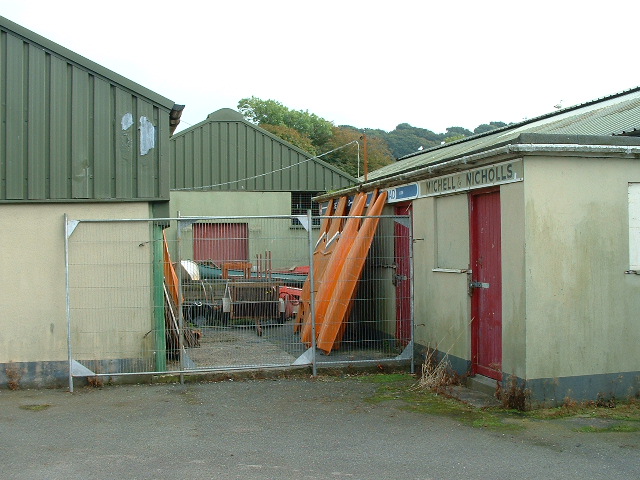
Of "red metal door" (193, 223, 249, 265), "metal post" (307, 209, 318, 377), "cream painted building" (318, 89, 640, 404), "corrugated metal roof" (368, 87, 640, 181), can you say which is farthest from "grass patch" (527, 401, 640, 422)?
"red metal door" (193, 223, 249, 265)

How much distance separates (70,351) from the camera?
9859 millimetres

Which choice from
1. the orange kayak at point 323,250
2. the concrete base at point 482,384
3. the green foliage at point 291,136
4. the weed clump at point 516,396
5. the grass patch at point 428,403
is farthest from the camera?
the green foliage at point 291,136

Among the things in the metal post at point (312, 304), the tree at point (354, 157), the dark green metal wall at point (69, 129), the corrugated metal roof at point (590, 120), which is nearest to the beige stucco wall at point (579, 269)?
the corrugated metal roof at point (590, 120)

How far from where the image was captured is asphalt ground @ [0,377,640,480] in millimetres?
6246

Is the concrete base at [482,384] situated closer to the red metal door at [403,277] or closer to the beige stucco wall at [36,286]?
the red metal door at [403,277]

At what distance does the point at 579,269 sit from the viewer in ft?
27.8

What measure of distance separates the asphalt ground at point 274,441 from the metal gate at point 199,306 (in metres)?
0.88

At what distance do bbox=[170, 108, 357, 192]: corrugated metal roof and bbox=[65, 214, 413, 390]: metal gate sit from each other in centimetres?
1399

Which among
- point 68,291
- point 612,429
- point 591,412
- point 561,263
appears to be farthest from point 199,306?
point 612,429

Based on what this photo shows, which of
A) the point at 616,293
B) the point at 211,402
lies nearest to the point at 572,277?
the point at 616,293

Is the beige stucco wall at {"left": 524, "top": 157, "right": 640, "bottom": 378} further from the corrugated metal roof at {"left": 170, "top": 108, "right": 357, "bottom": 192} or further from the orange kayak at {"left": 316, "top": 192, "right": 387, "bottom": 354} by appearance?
the corrugated metal roof at {"left": 170, "top": 108, "right": 357, "bottom": 192}

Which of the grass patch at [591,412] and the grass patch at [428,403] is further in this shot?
the grass patch at [591,412]

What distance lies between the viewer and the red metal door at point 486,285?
9.05m

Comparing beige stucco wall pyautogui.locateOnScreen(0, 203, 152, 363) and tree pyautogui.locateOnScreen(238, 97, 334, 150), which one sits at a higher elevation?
tree pyautogui.locateOnScreen(238, 97, 334, 150)
